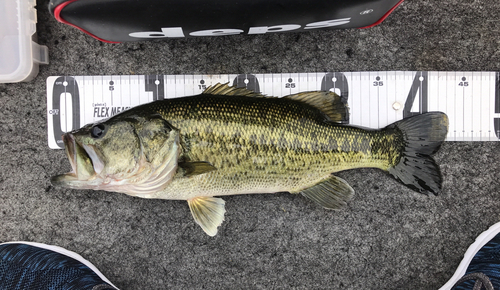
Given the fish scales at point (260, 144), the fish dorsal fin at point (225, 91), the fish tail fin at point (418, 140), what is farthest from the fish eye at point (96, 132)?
the fish tail fin at point (418, 140)

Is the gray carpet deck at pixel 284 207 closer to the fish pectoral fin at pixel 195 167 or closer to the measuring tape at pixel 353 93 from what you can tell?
the measuring tape at pixel 353 93

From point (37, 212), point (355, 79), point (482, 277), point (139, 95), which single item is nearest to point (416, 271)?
point (482, 277)

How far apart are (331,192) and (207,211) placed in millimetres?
683

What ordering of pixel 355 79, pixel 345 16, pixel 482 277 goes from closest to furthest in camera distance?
pixel 345 16
pixel 482 277
pixel 355 79

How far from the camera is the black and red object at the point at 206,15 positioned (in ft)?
4.54

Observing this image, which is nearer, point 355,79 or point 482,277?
point 482,277

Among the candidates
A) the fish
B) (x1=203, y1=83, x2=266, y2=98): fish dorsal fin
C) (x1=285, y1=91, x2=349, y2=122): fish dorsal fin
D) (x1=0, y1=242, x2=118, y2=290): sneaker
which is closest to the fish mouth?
the fish

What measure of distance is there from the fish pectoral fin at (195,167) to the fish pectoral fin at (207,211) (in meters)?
0.28

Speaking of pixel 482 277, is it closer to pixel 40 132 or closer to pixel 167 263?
pixel 167 263

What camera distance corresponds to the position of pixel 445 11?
6.12ft

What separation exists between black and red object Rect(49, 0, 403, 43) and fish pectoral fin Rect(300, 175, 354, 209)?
0.84 meters

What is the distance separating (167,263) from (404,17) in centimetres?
206

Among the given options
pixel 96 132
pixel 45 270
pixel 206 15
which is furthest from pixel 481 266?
pixel 45 270

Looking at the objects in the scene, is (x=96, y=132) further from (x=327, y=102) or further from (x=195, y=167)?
(x=327, y=102)
